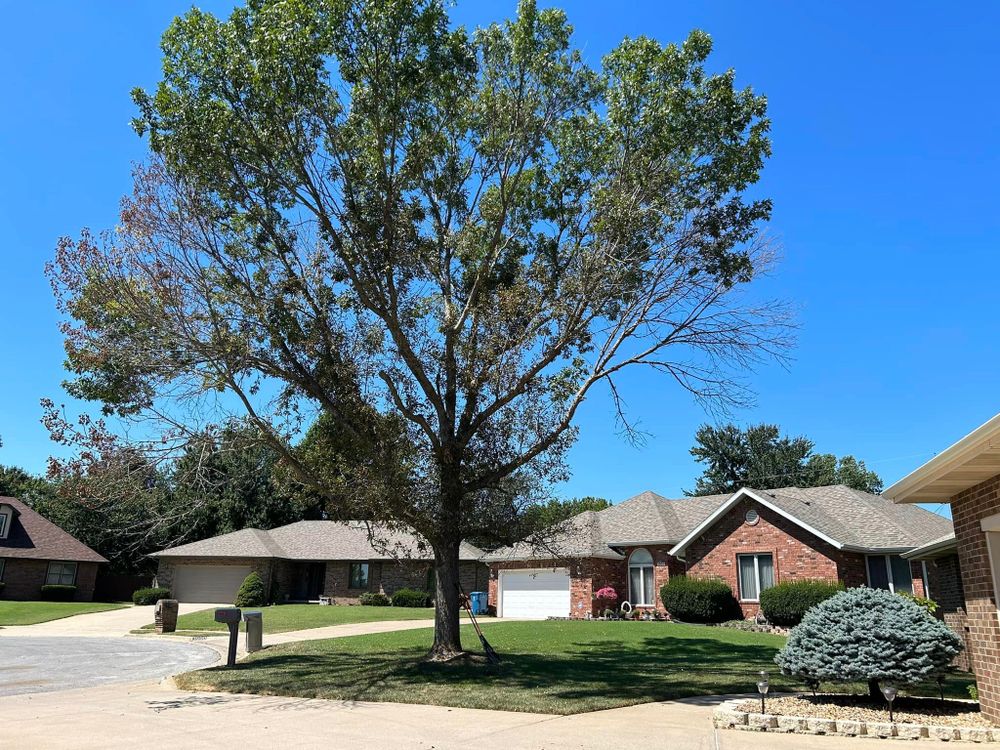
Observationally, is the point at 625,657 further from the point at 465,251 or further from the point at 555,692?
the point at 465,251

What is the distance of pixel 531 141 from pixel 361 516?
8541 mm

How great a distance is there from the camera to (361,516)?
14594 millimetres

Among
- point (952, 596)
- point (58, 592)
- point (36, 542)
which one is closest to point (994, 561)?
point (952, 596)

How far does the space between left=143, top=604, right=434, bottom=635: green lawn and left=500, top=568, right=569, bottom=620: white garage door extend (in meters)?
3.62

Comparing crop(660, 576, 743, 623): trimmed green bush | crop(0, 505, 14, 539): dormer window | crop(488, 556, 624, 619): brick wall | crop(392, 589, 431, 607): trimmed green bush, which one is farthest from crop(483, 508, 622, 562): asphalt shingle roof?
crop(0, 505, 14, 539): dormer window

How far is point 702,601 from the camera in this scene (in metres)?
26.9

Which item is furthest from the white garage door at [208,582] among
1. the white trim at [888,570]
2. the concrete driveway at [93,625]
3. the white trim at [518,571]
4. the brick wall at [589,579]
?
the white trim at [888,570]

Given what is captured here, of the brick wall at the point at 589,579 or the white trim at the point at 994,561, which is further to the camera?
the brick wall at the point at 589,579

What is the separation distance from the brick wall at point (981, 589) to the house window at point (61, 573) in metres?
44.6

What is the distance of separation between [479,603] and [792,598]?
14342 mm

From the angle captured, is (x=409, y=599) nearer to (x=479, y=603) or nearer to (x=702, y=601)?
(x=479, y=603)

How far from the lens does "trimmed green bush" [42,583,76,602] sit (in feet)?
131

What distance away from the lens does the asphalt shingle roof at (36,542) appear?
39594 millimetres

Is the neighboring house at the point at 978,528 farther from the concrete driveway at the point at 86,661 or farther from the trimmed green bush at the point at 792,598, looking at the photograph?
the trimmed green bush at the point at 792,598
